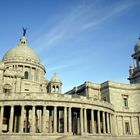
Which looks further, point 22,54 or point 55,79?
point 22,54

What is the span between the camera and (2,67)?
5919 centimetres

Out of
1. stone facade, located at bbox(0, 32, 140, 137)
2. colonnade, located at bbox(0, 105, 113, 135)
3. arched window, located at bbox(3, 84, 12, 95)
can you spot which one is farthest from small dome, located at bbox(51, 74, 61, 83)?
arched window, located at bbox(3, 84, 12, 95)

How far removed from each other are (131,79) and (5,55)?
43025mm

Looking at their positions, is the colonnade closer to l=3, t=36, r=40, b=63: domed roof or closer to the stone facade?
the stone facade

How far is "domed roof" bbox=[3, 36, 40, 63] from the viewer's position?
78625 millimetres

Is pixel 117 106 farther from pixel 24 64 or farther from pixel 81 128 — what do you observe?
pixel 24 64

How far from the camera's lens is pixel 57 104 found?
48656mm

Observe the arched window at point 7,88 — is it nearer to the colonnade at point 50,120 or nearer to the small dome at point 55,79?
the colonnade at point 50,120

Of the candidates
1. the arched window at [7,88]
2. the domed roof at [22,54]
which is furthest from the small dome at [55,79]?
the arched window at [7,88]

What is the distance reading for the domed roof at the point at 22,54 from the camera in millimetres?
78625

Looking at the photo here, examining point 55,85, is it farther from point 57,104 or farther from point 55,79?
point 57,104

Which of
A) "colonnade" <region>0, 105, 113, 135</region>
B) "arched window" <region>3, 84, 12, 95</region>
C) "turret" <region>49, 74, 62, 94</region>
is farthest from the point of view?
"turret" <region>49, 74, 62, 94</region>

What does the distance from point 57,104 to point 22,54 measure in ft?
117

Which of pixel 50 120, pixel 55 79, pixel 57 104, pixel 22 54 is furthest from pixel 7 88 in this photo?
pixel 22 54
